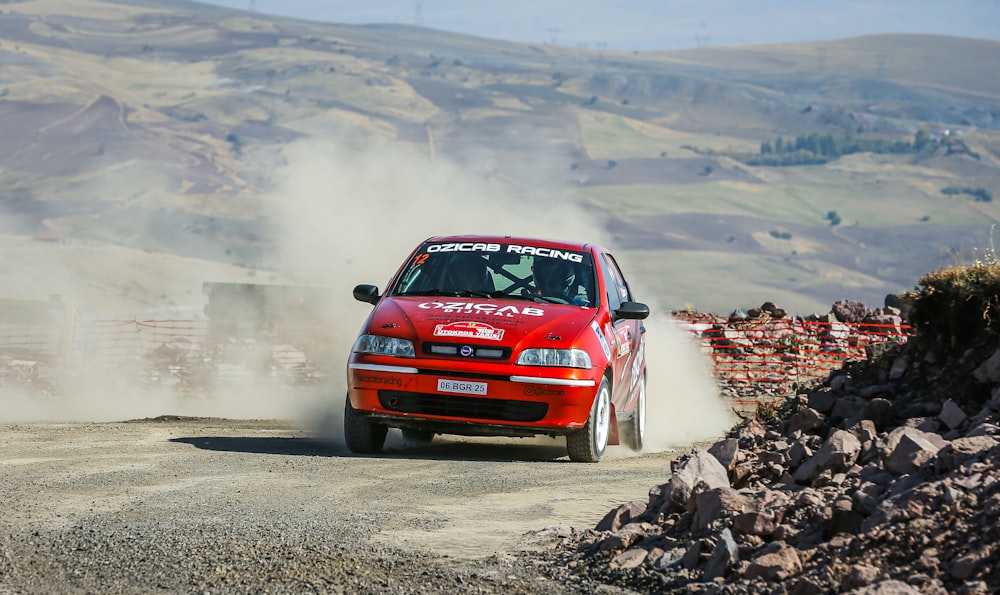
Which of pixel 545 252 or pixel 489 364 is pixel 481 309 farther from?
pixel 545 252

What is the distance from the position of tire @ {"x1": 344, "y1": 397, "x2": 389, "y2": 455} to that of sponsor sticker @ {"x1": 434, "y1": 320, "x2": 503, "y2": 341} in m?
0.92

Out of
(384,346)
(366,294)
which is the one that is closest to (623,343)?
(366,294)

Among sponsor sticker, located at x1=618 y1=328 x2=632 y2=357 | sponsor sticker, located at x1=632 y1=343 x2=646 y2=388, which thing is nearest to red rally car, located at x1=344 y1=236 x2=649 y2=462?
sponsor sticker, located at x1=618 y1=328 x2=632 y2=357

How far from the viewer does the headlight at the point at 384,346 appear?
10148mm

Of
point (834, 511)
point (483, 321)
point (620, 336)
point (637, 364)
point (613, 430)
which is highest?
point (834, 511)

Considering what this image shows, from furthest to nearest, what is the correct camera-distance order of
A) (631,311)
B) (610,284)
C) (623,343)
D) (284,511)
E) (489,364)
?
(610,284)
(623,343)
(631,311)
(489,364)
(284,511)

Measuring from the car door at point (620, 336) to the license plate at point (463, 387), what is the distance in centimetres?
129

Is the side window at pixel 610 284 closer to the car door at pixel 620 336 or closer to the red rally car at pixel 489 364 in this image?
the car door at pixel 620 336

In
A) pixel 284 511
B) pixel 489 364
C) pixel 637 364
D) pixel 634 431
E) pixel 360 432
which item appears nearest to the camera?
pixel 284 511

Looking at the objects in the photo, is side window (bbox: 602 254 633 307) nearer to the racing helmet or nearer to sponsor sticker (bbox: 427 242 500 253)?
the racing helmet

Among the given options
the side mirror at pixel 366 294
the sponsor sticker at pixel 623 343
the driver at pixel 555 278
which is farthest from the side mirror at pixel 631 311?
the side mirror at pixel 366 294

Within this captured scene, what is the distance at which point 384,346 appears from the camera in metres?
10.2

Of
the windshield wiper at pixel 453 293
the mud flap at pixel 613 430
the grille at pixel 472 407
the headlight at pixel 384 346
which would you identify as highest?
the windshield wiper at pixel 453 293

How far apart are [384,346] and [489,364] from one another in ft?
2.65
